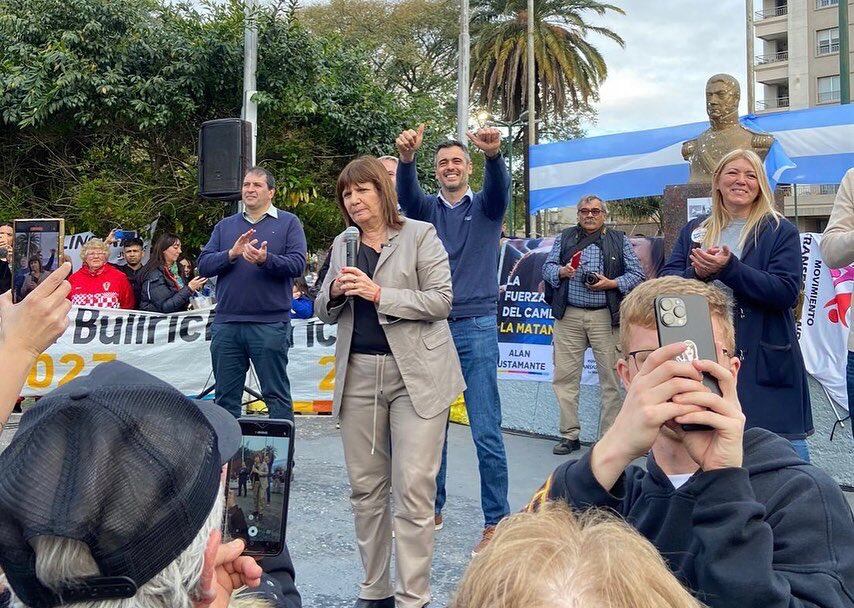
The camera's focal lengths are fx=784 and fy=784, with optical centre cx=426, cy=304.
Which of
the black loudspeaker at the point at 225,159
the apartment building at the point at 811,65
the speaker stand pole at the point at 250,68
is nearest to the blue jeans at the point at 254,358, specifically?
the black loudspeaker at the point at 225,159

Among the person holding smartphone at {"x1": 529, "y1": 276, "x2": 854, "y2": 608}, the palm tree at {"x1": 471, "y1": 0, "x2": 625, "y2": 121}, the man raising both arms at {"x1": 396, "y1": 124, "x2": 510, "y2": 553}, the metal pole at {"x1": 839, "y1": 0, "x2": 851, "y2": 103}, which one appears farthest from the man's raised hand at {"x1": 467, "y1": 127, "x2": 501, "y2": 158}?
the palm tree at {"x1": 471, "y1": 0, "x2": 625, "y2": 121}

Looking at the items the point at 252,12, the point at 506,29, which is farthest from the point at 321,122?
the point at 506,29

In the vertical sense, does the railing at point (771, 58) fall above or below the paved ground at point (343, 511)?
above

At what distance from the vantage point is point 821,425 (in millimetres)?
5230

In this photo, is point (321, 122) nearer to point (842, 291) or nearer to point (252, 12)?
point (252, 12)

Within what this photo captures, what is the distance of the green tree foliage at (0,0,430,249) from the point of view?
12.3 m

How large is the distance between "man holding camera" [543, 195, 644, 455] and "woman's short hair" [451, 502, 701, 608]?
491 cm

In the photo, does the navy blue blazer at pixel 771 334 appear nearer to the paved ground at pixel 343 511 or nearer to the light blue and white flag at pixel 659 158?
the paved ground at pixel 343 511

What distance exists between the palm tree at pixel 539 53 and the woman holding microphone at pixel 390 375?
26.6m

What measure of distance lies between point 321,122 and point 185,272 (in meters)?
4.04

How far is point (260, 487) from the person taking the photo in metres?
2.20

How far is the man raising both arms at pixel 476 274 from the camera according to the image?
13.4 ft

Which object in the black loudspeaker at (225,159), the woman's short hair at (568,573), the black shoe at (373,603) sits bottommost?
the black shoe at (373,603)

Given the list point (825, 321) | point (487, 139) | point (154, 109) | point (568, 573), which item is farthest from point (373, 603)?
point (154, 109)
